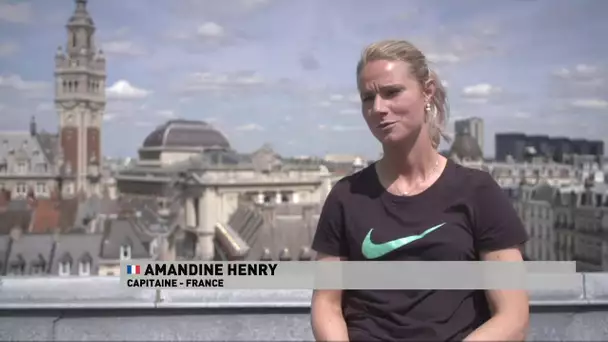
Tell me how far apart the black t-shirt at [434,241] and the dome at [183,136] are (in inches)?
1117

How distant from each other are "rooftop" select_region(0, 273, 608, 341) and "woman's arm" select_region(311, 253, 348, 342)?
1.05 m

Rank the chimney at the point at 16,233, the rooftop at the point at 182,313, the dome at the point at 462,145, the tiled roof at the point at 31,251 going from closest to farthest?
the rooftop at the point at 182,313, the dome at the point at 462,145, the tiled roof at the point at 31,251, the chimney at the point at 16,233

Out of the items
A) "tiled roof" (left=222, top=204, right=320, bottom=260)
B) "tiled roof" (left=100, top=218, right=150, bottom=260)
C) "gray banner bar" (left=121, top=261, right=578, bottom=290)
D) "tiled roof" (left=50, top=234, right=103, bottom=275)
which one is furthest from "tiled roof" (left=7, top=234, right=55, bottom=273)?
"gray banner bar" (left=121, top=261, right=578, bottom=290)

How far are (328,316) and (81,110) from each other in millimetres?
33246

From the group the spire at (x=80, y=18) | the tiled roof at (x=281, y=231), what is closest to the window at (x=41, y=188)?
the spire at (x=80, y=18)

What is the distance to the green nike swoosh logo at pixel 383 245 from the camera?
116 centimetres

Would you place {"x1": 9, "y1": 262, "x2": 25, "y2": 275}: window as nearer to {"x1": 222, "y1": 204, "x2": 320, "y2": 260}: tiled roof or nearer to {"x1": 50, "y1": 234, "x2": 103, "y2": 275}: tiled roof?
{"x1": 50, "y1": 234, "x2": 103, "y2": 275}: tiled roof

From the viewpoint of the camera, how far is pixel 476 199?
1172mm

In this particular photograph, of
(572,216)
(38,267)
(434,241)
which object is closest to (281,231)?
(38,267)

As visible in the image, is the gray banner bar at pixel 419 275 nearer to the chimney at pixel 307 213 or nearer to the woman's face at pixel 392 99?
the woman's face at pixel 392 99

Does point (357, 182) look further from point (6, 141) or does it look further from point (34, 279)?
point (6, 141)

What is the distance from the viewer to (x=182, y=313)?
231 cm

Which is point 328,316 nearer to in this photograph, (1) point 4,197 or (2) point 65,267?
(2) point 65,267

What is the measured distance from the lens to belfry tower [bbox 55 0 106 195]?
29547 millimetres
